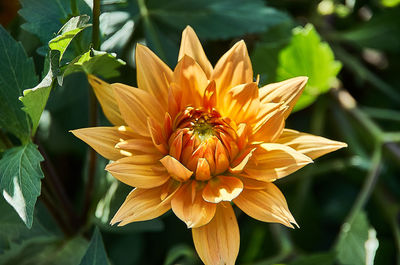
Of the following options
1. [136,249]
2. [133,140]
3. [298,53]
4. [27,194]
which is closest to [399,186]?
[298,53]

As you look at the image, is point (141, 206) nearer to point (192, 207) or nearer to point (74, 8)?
point (192, 207)

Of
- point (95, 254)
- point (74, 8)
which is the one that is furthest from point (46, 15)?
point (95, 254)

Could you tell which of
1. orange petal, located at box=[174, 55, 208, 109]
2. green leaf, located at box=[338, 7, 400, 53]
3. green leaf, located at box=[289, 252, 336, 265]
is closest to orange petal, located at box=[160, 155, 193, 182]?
orange petal, located at box=[174, 55, 208, 109]

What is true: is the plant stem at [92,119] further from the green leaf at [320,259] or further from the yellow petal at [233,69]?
the green leaf at [320,259]

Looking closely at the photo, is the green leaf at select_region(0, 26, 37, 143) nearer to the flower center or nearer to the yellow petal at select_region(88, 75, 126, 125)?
the yellow petal at select_region(88, 75, 126, 125)

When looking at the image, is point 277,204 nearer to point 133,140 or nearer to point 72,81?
point 133,140

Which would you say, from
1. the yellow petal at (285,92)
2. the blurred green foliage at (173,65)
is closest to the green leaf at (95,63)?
the blurred green foliage at (173,65)
